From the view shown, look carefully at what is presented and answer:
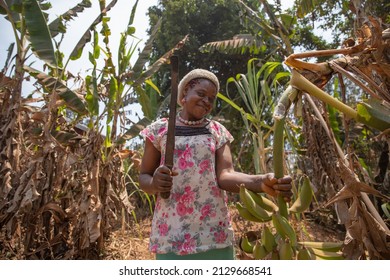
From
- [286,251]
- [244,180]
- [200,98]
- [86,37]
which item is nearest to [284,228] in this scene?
[286,251]

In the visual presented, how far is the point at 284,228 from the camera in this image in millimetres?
625

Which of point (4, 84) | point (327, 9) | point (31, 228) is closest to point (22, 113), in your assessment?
point (4, 84)

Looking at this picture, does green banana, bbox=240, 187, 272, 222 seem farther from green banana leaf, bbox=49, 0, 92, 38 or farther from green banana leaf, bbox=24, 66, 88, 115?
green banana leaf, bbox=49, 0, 92, 38

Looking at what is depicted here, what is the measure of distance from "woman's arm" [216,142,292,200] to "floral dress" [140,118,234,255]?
3cm

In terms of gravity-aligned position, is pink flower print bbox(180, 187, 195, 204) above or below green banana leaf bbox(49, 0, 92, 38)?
below

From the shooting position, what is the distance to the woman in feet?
3.96

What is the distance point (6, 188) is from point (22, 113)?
74 cm

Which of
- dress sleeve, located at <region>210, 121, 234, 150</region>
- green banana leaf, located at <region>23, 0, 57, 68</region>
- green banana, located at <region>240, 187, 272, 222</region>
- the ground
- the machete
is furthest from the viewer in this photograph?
the ground

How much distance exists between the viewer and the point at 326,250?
700 millimetres

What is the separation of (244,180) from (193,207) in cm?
26

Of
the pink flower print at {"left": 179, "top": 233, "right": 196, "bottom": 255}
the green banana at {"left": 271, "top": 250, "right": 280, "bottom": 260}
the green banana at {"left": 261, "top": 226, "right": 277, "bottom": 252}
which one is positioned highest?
the green banana at {"left": 261, "top": 226, "right": 277, "bottom": 252}

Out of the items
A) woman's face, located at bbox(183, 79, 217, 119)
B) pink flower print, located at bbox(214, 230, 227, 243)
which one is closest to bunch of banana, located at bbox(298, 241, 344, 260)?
pink flower print, located at bbox(214, 230, 227, 243)

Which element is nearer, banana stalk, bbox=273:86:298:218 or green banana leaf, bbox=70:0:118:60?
banana stalk, bbox=273:86:298:218

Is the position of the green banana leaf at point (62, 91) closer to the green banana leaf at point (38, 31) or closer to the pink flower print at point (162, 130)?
the green banana leaf at point (38, 31)
